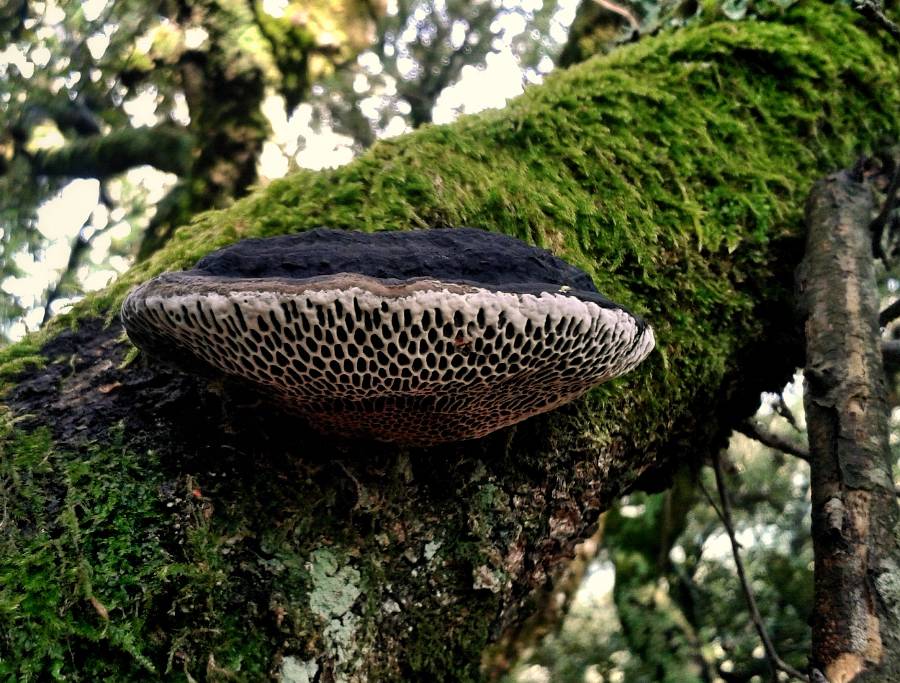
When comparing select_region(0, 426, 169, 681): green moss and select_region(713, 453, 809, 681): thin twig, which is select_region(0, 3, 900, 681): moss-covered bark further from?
select_region(713, 453, 809, 681): thin twig

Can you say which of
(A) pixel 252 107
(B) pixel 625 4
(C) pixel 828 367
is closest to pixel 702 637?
(C) pixel 828 367

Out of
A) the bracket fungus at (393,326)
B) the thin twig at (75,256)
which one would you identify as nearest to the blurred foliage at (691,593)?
the bracket fungus at (393,326)

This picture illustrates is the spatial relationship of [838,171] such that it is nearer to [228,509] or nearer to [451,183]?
[451,183]

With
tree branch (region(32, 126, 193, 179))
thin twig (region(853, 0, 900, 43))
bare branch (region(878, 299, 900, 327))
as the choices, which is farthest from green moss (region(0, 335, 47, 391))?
tree branch (region(32, 126, 193, 179))

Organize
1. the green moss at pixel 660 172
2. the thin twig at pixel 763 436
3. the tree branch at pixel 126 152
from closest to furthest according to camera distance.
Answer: the green moss at pixel 660 172 < the thin twig at pixel 763 436 < the tree branch at pixel 126 152

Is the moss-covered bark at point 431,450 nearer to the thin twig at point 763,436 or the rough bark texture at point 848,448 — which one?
the thin twig at point 763,436

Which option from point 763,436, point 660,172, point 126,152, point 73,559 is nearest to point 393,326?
point 73,559
